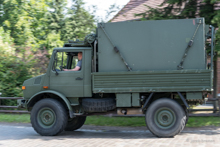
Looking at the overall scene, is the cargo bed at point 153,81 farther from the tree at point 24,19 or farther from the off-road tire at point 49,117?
the tree at point 24,19

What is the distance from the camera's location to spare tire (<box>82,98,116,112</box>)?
7.81 metres

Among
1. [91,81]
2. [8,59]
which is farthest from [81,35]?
[91,81]

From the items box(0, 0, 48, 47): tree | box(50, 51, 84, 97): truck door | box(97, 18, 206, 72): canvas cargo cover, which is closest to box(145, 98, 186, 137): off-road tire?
box(97, 18, 206, 72): canvas cargo cover

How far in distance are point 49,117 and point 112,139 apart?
1.93m

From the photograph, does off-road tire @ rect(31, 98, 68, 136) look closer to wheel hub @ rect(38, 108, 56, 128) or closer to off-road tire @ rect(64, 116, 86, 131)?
wheel hub @ rect(38, 108, 56, 128)

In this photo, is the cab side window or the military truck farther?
the cab side window

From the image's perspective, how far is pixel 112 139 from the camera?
741 cm

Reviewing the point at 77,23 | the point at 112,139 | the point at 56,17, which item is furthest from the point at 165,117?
the point at 56,17

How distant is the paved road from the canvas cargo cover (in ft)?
6.07

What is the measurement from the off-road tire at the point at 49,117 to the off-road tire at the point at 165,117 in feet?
7.83

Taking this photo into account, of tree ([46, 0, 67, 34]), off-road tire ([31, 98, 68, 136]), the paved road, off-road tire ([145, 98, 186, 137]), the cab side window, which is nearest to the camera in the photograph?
the paved road

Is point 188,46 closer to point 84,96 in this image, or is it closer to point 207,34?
point 207,34

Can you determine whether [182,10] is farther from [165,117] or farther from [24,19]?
[24,19]

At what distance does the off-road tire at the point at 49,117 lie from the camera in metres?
7.80
